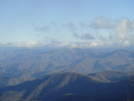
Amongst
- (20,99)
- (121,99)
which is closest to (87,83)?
(20,99)

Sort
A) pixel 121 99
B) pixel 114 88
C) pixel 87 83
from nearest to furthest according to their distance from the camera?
pixel 121 99
pixel 114 88
pixel 87 83

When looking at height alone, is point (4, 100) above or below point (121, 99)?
below

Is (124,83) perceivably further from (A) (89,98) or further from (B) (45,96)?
(B) (45,96)

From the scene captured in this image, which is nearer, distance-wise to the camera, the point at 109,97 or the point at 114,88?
the point at 109,97

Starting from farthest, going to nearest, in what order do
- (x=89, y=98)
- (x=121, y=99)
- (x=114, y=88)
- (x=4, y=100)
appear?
(x=4, y=100) < (x=114, y=88) < (x=89, y=98) < (x=121, y=99)

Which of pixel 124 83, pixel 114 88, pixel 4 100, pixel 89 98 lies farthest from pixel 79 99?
pixel 4 100

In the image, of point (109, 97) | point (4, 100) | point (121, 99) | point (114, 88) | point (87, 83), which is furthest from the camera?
point (87, 83)

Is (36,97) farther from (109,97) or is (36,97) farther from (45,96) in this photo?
(109,97)

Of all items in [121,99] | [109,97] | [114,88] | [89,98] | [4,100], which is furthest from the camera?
[4,100]

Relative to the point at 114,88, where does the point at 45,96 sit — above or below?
below
